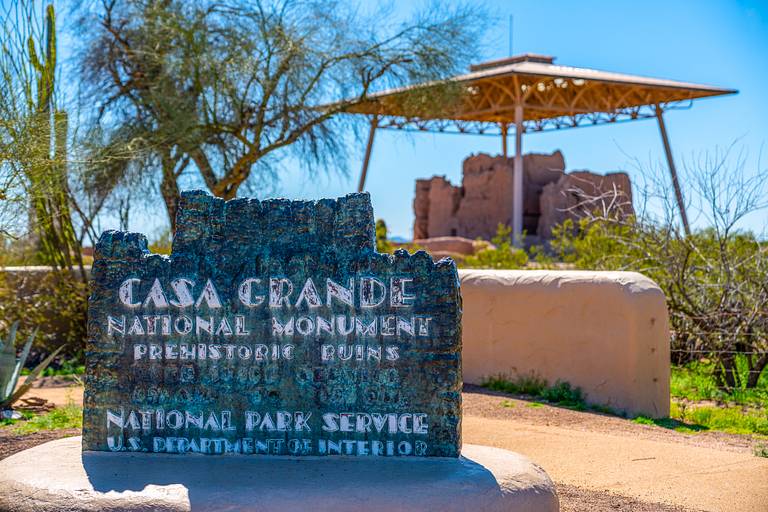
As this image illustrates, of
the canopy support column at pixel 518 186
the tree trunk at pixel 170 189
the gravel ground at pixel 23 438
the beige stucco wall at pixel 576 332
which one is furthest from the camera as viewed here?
the canopy support column at pixel 518 186

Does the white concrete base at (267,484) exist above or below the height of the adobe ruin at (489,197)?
below

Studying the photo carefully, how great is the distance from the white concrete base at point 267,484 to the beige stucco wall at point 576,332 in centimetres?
522

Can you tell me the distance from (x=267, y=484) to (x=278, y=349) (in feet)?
3.04

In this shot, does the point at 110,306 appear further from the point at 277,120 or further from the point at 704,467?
the point at 277,120

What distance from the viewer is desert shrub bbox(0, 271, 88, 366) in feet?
46.5

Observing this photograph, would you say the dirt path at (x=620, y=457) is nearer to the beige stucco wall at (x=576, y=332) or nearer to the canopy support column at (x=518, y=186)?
the beige stucco wall at (x=576, y=332)

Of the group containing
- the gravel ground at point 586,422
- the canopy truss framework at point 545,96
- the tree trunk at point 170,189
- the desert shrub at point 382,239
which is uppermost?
the canopy truss framework at point 545,96

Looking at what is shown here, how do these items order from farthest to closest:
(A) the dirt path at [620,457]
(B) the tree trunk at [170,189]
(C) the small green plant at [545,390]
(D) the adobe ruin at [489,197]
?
1. (D) the adobe ruin at [489,197]
2. (B) the tree trunk at [170,189]
3. (C) the small green plant at [545,390]
4. (A) the dirt path at [620,457]

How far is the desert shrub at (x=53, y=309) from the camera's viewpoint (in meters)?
14.2

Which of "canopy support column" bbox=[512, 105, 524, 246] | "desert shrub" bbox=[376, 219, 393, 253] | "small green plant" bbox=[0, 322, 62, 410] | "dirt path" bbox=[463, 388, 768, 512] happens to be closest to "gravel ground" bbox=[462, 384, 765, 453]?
"dirt path" bbox=[463, 388, 768, 512]

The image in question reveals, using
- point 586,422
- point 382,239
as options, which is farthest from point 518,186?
point 586,422

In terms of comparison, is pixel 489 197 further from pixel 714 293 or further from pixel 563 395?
pixel 563 395

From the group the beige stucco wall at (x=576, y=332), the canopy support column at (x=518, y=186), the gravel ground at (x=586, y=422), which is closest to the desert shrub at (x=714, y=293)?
the beige stucco wall at (x=576, y=332)

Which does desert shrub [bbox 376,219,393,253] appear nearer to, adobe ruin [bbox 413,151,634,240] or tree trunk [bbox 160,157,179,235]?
tree trunk [bbox 160,157,179,235]
